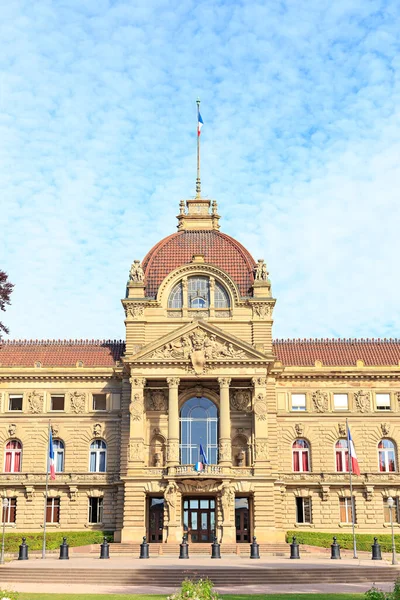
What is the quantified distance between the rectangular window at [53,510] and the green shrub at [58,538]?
2006 mm

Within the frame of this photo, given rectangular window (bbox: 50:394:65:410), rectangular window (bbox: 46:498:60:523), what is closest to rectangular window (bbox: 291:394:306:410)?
rectangular window (bbox: 50:394:65:410)

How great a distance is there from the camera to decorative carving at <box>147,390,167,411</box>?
65375mm

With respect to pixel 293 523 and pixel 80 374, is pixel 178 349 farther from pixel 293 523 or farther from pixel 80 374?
pixel 293 523

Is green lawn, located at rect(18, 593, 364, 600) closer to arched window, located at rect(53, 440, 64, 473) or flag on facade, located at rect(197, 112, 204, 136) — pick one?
arched window, located at rect(53, 440, 64, 473)

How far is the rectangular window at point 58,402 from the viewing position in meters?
68.2

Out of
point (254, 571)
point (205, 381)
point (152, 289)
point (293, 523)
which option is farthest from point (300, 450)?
point (254, 571)

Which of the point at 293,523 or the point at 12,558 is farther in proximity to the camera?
the point at 293,523

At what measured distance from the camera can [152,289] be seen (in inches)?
2687

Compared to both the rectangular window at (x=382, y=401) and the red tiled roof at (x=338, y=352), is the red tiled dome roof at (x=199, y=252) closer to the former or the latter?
the red tiled roof at (x=338, y=352)

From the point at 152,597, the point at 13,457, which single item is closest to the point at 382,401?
the point at 13,457

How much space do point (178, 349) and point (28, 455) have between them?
1597 cm

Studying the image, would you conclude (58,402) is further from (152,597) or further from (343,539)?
(152,597)

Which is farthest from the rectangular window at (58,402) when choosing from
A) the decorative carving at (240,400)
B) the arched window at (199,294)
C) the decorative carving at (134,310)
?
the decorative carving at (240,400)

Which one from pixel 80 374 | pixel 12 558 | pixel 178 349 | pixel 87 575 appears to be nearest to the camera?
pixel 87 575
